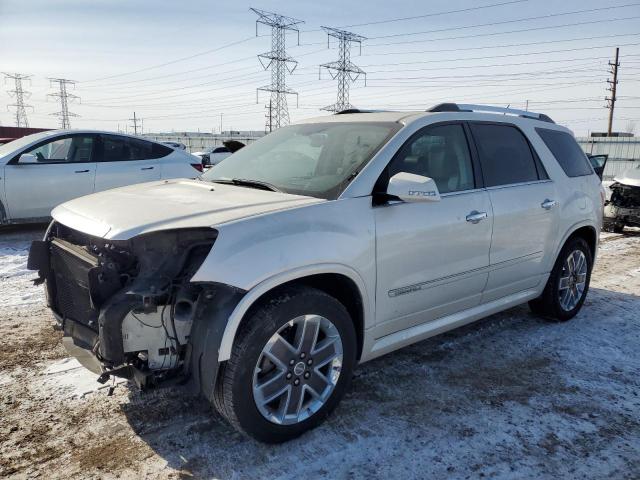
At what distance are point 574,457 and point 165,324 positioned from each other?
88.7 inches

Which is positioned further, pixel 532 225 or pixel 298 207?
pixel 532 225

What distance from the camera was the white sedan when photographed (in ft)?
25.4

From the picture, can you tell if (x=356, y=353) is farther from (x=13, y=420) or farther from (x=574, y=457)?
(x=13, y=420)

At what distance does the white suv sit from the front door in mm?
11

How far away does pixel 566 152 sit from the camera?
4.91 m

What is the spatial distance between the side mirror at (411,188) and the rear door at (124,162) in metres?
6.38

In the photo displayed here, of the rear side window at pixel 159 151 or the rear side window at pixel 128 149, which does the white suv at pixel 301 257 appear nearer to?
the rear side window at pixel 128 149

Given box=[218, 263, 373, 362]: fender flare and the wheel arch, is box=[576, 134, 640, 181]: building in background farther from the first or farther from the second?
box=[218, 263, 373, 362]: fender flare

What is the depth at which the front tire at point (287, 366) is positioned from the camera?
2.65 metres

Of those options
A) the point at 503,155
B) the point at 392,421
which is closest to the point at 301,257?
the point at 392,421

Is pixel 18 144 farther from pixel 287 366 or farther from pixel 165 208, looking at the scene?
pixel 287 366

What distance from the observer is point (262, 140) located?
437 centimetres

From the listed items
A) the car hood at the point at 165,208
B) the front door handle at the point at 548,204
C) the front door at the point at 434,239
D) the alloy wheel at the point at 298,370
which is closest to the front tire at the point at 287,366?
the alloy wheel at the point at 298,370

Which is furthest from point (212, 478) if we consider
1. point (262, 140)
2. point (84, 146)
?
point (84, 146)
